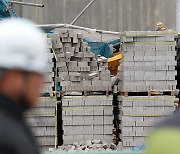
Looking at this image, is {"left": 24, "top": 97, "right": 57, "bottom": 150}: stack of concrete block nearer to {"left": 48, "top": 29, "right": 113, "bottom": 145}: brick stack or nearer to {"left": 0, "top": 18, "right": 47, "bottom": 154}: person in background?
{"left": 48, "top": 29, "right": 113, "bottom": 145}: brick stack

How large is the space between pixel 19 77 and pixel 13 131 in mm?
207

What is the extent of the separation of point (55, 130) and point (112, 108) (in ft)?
4.22

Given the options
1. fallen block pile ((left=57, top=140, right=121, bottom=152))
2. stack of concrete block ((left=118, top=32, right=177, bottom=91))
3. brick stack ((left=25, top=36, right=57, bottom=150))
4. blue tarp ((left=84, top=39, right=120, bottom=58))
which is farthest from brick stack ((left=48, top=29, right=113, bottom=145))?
blue tarp ((left=84, top=39, right=120, bottom=58))

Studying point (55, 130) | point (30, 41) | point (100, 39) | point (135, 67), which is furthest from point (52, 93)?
point (30, 41)

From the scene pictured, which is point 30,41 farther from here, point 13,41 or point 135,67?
point 135,67

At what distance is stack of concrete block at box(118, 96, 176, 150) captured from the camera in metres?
10.9

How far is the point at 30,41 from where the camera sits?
6.78ft

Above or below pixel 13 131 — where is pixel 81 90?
below

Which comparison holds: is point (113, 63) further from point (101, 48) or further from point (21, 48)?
point (21, 48)

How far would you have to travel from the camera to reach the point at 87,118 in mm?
11156

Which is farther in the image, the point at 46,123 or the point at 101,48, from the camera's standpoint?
the point at 101,48

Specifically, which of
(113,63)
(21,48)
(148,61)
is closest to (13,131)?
(21,48)

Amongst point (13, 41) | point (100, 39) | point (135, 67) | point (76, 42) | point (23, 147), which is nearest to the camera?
point (23, 147)

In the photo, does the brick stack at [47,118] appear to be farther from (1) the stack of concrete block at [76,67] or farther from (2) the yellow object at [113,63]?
(2) the yellow object at [113,63]
